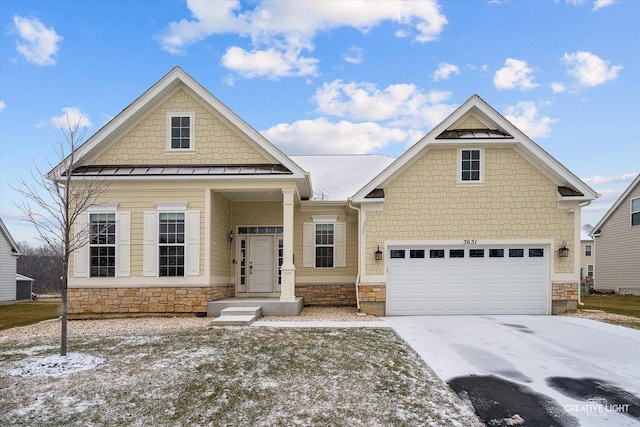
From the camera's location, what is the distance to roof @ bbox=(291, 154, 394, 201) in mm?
15484

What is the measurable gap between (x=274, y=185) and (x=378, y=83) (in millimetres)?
7855

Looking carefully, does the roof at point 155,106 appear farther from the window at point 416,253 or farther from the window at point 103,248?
the window at point 416,253

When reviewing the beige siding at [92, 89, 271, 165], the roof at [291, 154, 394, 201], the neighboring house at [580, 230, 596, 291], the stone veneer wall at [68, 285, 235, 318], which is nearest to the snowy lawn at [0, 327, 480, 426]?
the stone veneer wall at [68, 285, 235, 318]

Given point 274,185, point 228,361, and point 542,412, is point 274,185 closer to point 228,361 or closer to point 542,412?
point 228,361

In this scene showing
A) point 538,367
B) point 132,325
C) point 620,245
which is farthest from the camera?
point 620,245

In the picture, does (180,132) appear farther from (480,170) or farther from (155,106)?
(480,170)

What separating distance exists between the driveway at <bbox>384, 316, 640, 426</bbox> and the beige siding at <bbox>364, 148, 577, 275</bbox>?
103 inches

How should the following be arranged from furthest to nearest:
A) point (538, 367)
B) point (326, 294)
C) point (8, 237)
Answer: point (8, 237), point (326, 294), point (538, 367)

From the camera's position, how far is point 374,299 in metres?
12.5

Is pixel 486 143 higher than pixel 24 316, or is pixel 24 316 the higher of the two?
pixel 486 143

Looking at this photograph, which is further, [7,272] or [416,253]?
[7,272]

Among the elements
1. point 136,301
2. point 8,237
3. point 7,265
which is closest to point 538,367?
point 136,301

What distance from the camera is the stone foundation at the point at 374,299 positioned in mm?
12461

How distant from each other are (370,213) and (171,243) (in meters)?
5.80
